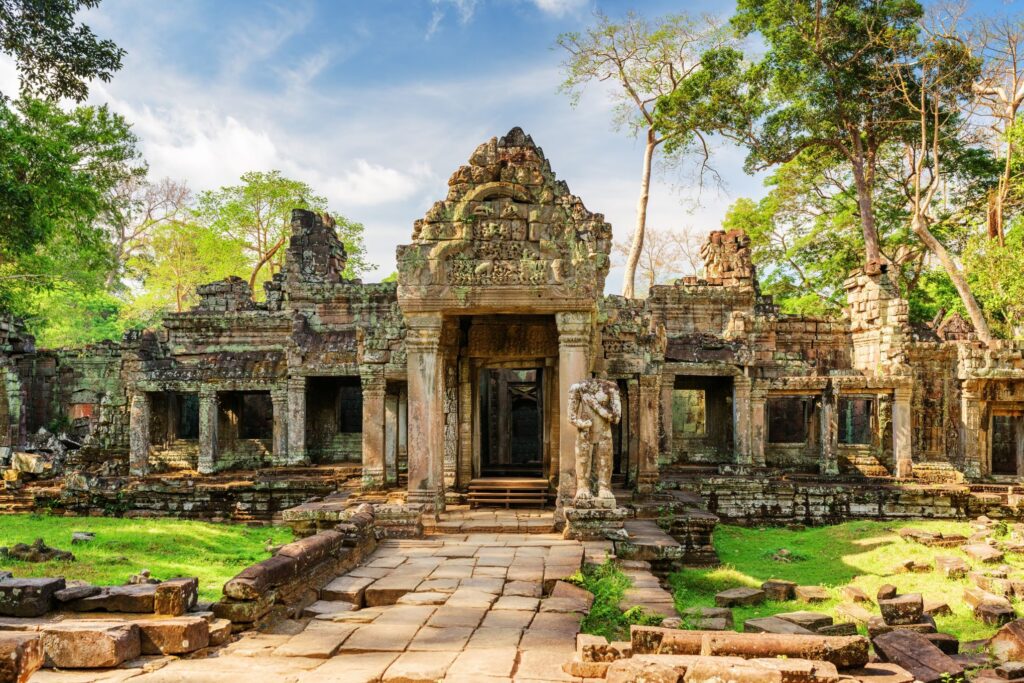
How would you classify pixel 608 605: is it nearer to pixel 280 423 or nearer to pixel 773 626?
pixel 773 626

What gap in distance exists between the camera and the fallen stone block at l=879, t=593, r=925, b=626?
6.52 m

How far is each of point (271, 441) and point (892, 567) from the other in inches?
553

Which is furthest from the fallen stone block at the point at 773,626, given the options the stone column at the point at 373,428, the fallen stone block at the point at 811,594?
the stone column at the point at 373,428

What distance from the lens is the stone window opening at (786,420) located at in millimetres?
21750

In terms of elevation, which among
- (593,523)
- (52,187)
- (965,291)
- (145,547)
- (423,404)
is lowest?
(145,547)

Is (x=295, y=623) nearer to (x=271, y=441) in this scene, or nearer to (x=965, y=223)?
(x=271, y=441)

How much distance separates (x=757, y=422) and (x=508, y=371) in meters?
5.77

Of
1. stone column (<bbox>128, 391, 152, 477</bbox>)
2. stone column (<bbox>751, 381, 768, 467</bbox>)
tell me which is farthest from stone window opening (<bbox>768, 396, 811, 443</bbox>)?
stone column (<bbox>128, 391, 152, 477</bbox>)

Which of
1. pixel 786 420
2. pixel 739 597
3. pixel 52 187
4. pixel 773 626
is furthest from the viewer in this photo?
A: pixel 786 420

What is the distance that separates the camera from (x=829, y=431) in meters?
16.8

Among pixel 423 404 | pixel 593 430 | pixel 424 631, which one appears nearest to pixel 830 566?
pixel 593 430

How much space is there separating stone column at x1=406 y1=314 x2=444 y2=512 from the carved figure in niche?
1.79m

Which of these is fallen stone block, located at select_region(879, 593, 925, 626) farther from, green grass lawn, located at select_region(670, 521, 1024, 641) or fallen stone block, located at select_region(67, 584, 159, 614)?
fallen stone block, located at select_region(67, 584, 159, 614)

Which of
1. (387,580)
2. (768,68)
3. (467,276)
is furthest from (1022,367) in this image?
(387,580)
